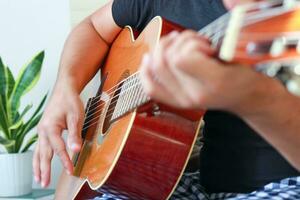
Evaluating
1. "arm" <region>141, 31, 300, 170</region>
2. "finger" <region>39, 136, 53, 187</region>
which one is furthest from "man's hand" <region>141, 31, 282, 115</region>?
"finger" <region>39, 136, 53, 187</region>

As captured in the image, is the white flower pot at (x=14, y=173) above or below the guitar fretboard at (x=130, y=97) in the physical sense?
below

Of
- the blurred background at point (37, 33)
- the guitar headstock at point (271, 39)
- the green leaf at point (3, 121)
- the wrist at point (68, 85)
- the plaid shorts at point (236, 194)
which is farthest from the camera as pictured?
the blurred background at point (37, 33)

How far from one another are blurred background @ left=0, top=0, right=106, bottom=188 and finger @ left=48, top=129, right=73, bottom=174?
0.62 metres

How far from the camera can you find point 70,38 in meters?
1.24

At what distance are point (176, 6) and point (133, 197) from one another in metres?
0.40

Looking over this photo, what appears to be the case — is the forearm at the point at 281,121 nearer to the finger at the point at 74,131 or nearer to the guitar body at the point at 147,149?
the guitar body at the point at 147,149

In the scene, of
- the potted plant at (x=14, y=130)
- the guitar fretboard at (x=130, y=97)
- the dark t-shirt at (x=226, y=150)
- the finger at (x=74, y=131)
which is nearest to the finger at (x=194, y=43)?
the guitar fretboard at (x=130, y=97)

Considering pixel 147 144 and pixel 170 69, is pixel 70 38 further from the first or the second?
pixel 170 69

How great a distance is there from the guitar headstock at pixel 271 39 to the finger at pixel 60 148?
0.58m

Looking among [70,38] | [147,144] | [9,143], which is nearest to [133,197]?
[147,144]

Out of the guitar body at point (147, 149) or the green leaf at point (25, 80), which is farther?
the green leaf at point (25, 80)

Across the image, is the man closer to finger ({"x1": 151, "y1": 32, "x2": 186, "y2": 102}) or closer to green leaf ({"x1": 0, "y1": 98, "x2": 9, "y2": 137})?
finger ({"x1": 151, "y1": 32, "x2": 186, "y2": 102})

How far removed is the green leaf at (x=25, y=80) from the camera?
1396 millimetres

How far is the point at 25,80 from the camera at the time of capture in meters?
1.40
